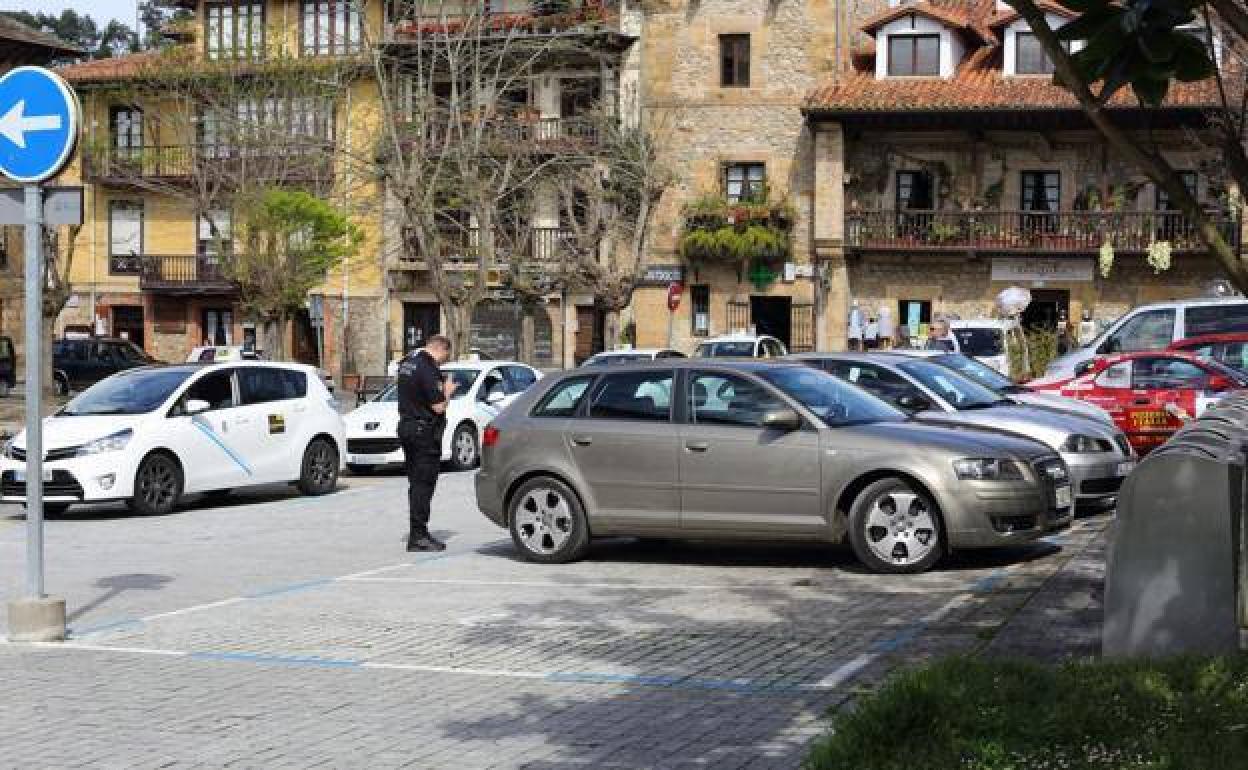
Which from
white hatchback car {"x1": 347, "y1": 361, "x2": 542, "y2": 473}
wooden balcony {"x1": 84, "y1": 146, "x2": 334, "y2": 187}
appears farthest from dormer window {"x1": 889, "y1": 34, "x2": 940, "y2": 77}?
white hatchback car {"x1": 347, "y1": 361, "x2": 542, "y2": 473}

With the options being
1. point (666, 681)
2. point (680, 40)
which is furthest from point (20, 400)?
point (666, 681)

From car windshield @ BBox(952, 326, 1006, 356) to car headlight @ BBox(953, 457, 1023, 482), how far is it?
858 inches

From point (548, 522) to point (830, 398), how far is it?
8.14 ft

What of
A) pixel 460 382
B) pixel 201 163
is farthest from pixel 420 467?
pixel 201 163

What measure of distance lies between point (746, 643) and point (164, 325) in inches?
2102

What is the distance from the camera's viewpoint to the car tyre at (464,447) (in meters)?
25.5

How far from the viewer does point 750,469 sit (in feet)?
43.5

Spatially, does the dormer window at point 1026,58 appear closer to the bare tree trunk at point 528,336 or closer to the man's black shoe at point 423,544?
the bare tree trunk at point 528,336

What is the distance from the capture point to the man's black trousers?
1544 centimetres

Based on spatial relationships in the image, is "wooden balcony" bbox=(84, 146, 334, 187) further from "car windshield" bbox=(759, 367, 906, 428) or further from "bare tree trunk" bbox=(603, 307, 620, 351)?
"car windshield" bbox=(759, 367, 906, 428)

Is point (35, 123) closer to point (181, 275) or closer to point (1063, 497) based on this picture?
point (1063, 497)

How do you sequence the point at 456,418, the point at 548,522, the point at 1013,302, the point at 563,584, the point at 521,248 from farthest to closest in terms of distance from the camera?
the point at 521,248
the point at 1013,302
the point at 456,418
the point at 548,522
the point at 563,584

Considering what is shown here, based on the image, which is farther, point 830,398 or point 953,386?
point 953,386

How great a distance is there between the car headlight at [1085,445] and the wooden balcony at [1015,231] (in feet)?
107
